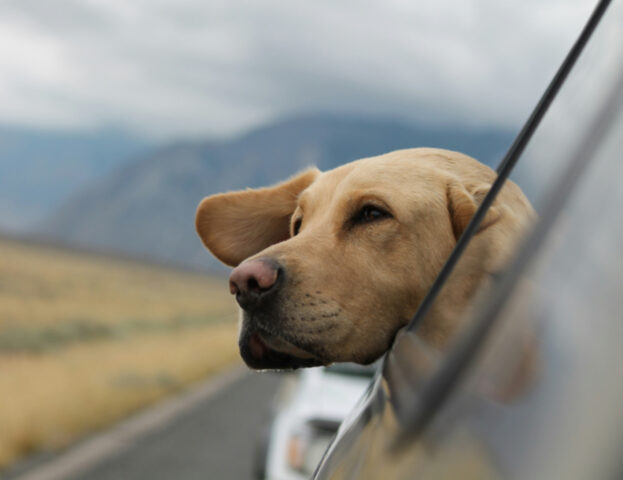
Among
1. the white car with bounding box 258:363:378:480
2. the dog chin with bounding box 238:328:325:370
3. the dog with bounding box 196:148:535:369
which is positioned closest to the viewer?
the dog with bounding box 196:148:535:369

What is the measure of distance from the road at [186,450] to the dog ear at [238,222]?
6.21 metres

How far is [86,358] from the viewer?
57.3 ft

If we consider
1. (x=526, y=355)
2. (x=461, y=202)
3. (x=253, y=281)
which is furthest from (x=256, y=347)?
(x=526, y=355)

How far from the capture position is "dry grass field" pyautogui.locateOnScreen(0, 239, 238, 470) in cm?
1080

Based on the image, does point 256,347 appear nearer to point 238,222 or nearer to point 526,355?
point 238,222

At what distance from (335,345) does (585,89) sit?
57 cm

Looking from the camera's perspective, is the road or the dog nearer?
the dog

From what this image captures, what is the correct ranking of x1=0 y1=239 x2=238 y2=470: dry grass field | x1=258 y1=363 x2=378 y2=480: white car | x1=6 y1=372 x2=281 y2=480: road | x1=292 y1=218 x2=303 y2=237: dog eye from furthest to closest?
x1=0 y1=239 x2=238 y2=470: dry grass field, x1=6 y1=372 x2=281 y2=480: road, x1=258 y1=363 x2=378 y2=480: white car, x1=292 y1=218 x2=303 y2=237: dog eye

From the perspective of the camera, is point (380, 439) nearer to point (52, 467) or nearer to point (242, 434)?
point (52, 467)

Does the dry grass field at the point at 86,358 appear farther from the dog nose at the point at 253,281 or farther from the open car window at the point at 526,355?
the open car window at the point at 526,355

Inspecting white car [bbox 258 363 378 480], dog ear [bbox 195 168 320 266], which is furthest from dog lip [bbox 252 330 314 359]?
white car [bbox 258 363 378 480]

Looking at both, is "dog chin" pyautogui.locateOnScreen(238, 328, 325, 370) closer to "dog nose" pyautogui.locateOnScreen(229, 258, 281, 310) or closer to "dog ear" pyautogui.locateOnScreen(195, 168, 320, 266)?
"dog nose" pyautogui.locateOnScreen(229, 258, 281, 310)

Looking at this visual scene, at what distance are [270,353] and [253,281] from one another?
0.15 meters

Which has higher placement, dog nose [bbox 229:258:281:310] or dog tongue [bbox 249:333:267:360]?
dog nose [bbox 229:258:281:310]
